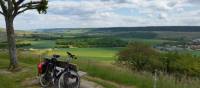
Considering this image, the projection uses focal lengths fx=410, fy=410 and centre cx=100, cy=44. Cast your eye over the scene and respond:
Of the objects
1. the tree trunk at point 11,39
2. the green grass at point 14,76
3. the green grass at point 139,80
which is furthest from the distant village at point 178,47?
the green grass at point 14,76

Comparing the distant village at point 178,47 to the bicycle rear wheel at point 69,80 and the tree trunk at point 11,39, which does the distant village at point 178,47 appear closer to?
the tree trunk at point 11,39

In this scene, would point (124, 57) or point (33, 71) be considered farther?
point (124, 57)

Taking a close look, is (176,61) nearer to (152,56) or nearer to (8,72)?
(152,56)

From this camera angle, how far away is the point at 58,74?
1652 centimetres

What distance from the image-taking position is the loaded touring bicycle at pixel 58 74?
16.2m

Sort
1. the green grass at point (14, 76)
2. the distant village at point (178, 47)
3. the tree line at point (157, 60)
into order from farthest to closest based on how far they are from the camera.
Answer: the distant village at point (178, 47), the tree line at point (157, 60), the green grass at point (14, 76)

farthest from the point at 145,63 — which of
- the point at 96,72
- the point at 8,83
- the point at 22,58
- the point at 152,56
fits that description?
the point at 8,83

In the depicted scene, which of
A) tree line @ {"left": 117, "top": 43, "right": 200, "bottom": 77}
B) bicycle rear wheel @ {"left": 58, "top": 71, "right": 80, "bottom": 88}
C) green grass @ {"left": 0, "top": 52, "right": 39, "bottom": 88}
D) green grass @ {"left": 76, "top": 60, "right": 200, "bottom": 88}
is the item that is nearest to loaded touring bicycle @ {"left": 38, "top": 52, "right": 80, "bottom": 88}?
bicycle rear wheel @ {"left": 58, "top": 71, "right": 80, "bottom": 88}

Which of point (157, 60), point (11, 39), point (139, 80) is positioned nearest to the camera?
point (139, 80)

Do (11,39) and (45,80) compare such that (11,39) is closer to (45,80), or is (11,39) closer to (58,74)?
(45,80)

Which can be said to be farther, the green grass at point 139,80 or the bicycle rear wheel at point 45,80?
the green grass at point 139,80

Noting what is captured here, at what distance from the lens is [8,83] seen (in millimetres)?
19109

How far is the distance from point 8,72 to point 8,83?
160 inches

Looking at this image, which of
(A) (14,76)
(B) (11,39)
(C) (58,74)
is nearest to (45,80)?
(C) (58,74)
